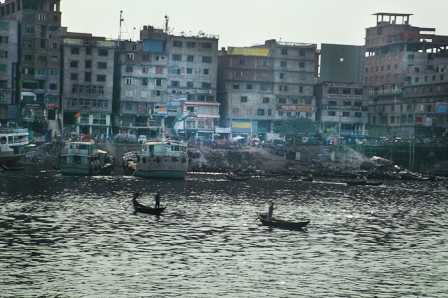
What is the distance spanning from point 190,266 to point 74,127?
116807 mm

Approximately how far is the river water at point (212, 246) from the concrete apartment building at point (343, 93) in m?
83.9

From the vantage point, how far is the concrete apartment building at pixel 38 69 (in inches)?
6403

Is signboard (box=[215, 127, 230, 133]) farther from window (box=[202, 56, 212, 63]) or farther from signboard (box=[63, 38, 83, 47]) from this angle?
signboard (box=[63, 38, 83, 47])

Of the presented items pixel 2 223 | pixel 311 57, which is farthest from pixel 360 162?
pixel 2 223

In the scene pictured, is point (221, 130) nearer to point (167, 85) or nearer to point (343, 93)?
point (167, 85)

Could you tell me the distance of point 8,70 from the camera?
160m

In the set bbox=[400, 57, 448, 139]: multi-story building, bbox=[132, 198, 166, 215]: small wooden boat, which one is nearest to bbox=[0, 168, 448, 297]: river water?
bbox=[132, 198, 166, 215]: small wooden boat

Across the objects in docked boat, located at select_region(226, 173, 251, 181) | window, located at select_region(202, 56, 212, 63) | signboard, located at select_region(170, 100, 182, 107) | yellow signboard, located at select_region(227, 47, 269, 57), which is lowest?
docked boat, located at select_region(226, 173, 251, 181)

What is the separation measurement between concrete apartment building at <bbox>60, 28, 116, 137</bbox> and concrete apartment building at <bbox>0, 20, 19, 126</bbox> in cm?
1076

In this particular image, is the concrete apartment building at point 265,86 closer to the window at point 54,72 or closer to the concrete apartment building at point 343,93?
the concrete apartment building at point 343,93

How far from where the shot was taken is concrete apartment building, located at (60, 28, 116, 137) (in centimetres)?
16412

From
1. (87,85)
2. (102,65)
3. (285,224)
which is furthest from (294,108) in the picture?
(285,224)

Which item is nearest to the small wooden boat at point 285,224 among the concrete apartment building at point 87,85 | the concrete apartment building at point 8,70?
the concrete apartment building at point 87,85

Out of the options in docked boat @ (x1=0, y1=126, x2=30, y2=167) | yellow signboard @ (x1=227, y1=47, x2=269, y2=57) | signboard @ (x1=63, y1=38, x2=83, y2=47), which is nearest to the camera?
docked boat @ (x1=0, y1=126, x2=30, y2=167)
